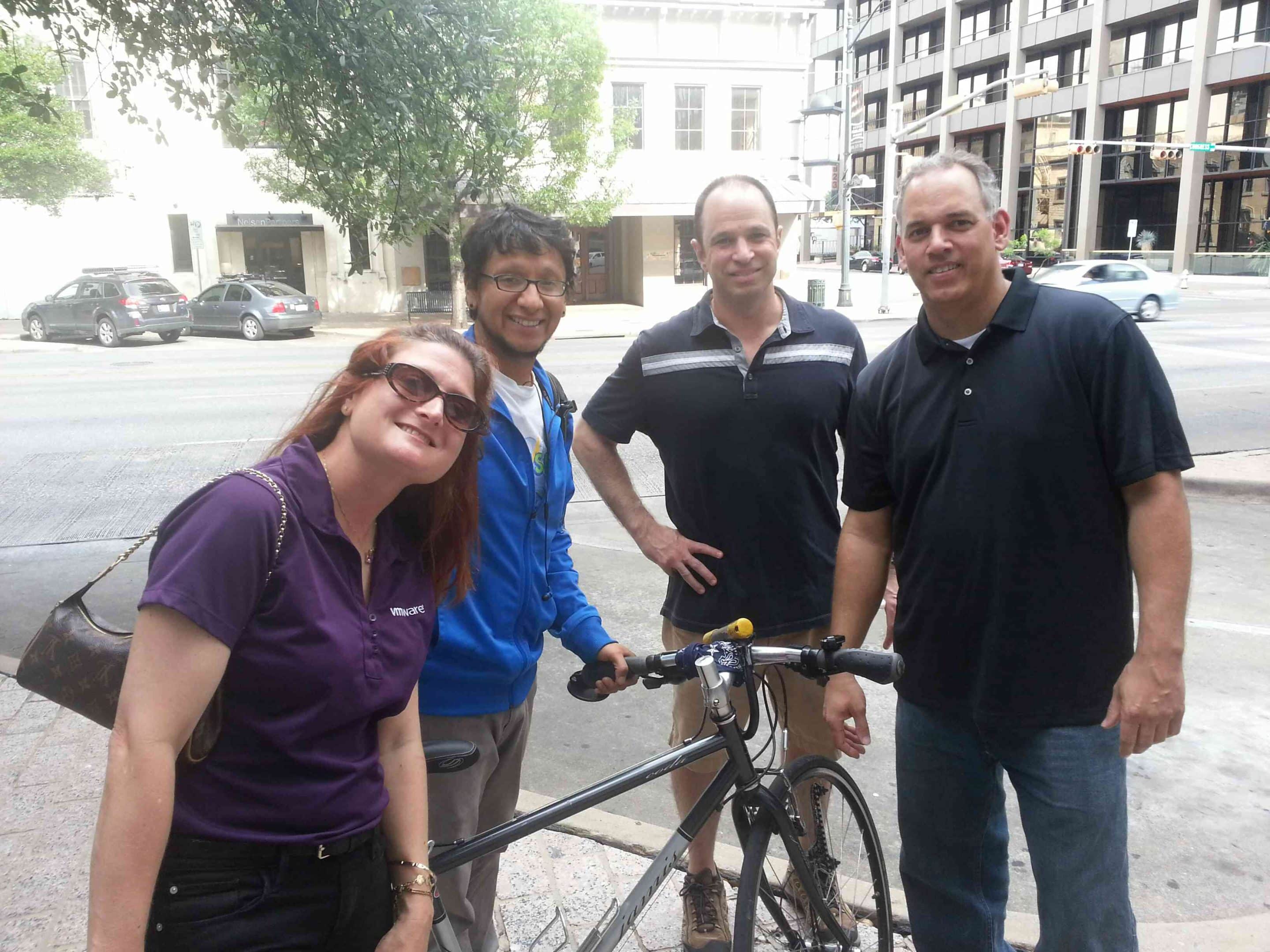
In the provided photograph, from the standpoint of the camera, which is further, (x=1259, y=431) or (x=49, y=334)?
(x=49, y=334)

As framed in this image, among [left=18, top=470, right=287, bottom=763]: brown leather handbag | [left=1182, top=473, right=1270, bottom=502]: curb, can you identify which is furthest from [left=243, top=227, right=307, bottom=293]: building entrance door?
[left=18, top=470, right=287, bottom=763]: brown leather handbag

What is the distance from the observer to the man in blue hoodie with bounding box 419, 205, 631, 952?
7.78ft

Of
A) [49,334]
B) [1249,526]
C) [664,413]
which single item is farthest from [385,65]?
[49,334]

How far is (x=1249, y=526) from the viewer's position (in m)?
7.69

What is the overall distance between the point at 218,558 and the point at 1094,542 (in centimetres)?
177

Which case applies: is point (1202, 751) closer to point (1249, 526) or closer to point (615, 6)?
point (1249, 526)

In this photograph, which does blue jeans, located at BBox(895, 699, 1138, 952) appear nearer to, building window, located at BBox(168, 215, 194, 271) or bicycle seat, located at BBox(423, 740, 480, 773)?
bicycle seat, located at BBox(423, 740, 480, 773)

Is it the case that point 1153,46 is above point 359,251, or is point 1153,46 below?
above

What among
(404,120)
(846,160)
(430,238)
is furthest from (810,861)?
(430,238)

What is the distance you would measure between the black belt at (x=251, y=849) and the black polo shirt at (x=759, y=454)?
4.97 feet

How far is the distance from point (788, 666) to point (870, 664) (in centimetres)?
25

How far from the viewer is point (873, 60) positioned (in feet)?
242

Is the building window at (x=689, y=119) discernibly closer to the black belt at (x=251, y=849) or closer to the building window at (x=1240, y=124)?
the building window at (x=1240, y=124)

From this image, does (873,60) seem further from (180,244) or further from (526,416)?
(526,416)
